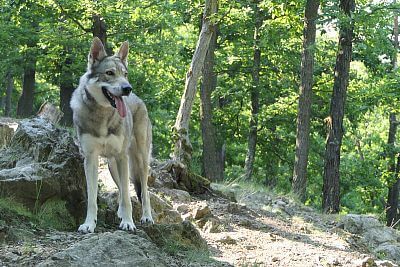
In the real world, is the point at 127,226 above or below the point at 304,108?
below

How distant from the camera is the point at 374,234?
495 inches

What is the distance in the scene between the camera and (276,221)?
11.5 m

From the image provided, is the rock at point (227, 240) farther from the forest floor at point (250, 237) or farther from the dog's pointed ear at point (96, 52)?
the dog's pointed ear at point (96, 52)

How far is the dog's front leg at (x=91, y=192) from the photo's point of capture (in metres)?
6.48

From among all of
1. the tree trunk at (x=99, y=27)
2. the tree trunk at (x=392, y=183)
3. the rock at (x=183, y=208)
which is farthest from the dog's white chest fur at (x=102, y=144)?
the tree trunk at (x=392, y=183)

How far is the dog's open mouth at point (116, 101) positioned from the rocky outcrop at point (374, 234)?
6858 millimetres

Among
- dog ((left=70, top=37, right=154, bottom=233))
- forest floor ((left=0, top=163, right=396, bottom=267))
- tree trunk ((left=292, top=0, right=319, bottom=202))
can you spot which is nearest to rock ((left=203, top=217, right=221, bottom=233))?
forest floor ((left=0, top=163, right=396, bottom=267))

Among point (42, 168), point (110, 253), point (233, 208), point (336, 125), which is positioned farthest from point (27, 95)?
point (110, 253)

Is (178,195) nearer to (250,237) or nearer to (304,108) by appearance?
(250,237)

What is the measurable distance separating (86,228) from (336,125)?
36.3 feet

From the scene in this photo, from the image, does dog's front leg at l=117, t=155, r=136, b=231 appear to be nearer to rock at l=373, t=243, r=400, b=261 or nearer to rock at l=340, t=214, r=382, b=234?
rock at l=373, t=243, r=400, b=261

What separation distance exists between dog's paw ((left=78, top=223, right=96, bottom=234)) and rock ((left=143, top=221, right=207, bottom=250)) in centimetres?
75

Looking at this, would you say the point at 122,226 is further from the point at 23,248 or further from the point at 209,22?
the point at 209,22

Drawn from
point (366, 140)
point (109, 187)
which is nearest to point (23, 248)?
point (109, 187)
